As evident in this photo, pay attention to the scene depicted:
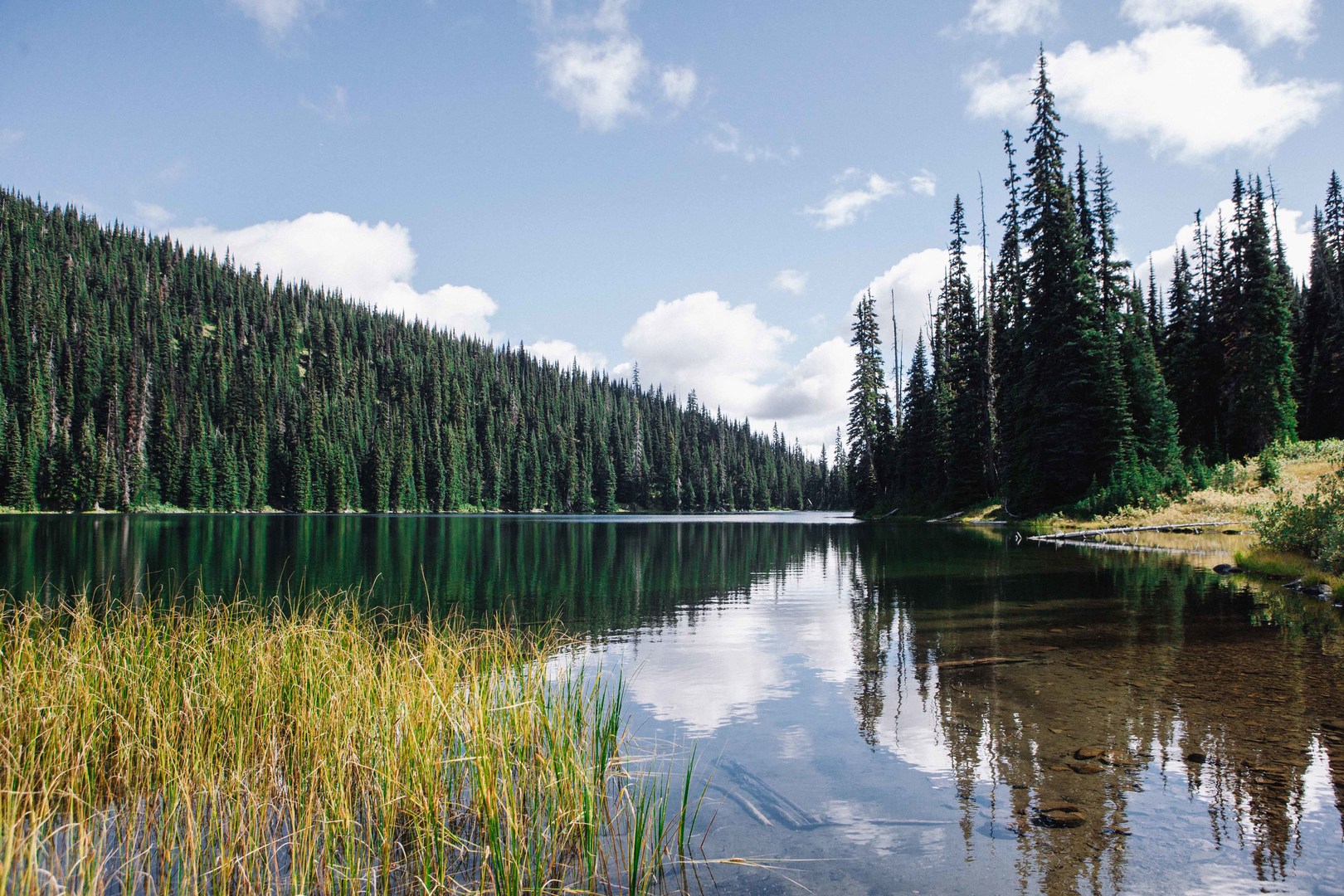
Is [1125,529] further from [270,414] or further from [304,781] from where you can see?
[270,414]

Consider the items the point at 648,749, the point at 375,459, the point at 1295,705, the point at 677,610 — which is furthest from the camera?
the point at 375,459

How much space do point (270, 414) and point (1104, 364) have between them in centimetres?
13334

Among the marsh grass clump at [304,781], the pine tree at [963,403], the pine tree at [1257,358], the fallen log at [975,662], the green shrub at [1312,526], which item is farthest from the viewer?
the pine tree at [963,403]

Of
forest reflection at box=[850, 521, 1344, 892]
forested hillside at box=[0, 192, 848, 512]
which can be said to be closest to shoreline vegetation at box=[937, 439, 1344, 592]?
forest reflection at box=[850, 521, 1344, 892]

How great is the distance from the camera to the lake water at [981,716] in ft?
17.5

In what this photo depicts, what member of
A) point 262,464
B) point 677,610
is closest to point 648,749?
point 677,610

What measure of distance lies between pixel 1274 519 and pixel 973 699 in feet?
54.1

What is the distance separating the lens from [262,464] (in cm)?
11494

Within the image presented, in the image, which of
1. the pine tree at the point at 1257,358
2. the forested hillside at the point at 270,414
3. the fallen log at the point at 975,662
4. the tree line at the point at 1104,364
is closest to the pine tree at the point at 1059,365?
the tree line at the point at 1104,364

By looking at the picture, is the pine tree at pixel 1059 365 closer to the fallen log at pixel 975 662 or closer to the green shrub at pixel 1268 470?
the green shrub at pixel 1268 470

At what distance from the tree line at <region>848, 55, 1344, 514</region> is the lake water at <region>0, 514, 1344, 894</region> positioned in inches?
720

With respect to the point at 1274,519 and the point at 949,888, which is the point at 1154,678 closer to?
the point at 949,888

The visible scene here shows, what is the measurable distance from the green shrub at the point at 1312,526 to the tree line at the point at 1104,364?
50.7ft

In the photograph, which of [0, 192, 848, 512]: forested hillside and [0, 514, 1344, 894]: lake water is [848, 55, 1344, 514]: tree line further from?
[0, 192, 848, 512]: forested hillside
